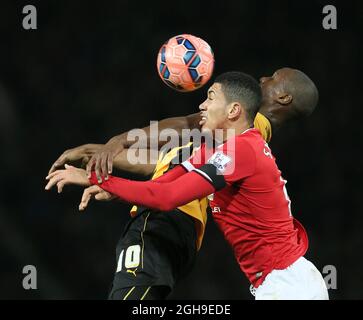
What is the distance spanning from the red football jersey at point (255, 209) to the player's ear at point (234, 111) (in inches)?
3.5

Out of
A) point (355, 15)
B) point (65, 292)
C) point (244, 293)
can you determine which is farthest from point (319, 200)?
point (65, 292)

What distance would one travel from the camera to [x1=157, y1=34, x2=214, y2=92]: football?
409cm

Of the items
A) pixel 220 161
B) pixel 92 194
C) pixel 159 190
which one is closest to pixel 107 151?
pixel 92 194

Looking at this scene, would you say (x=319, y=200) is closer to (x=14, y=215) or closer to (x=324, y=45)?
(x=324, y=45)

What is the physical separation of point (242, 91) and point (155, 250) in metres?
0.90

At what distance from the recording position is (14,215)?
243 inches

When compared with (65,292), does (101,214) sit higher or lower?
higher

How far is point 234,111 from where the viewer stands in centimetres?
357

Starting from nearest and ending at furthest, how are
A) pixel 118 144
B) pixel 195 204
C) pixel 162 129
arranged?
pixel 118 144, pixel 195 204, pixel 162 129

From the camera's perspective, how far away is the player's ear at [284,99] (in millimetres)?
4438

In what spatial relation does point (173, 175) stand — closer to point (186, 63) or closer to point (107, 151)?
point (107, 151)

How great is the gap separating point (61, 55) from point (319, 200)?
2507 millimetres

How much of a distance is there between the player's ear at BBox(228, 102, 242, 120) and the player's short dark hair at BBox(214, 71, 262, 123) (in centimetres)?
2

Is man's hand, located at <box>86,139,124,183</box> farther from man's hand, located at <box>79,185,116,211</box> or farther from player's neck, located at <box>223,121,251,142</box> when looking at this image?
player's neck, located at <box>223,121,251,142</box>
